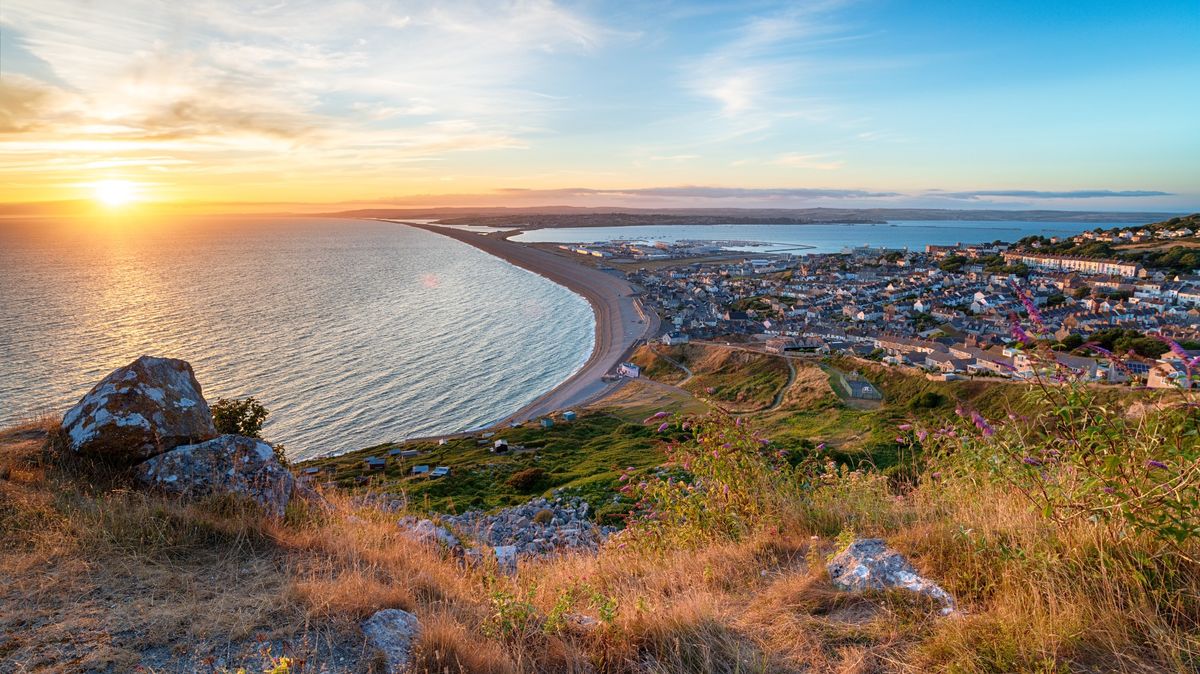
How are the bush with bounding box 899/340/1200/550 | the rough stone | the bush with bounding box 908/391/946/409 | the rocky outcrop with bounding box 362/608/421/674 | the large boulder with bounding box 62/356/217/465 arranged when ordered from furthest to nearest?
the bush with bounding box 908/391/946/409, the rough stone, the large boulder with bounding box 62/356/217/465, the rocky outcrop with bounding box 362/608/421/674, the bush with bounding box 899/340/1200/550

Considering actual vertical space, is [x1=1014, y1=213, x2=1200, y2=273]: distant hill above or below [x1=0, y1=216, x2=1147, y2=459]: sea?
above

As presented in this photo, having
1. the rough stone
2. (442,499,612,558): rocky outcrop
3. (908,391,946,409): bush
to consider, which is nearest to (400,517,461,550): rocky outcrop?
the rough stone

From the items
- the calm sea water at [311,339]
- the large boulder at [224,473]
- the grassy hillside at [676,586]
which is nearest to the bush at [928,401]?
the calm sea water at [311,339]

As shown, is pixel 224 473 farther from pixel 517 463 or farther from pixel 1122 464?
pixel 517 463

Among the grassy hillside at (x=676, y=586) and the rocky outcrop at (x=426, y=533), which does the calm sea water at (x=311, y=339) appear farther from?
the grassy hillside at (x=676, y=586)

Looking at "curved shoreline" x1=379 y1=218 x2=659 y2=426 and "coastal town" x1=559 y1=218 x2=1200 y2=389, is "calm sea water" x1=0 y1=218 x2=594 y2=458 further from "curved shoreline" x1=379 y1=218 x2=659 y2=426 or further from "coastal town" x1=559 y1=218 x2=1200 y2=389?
"coastal town" x1=559 y1=218 x2=1200 y2=389

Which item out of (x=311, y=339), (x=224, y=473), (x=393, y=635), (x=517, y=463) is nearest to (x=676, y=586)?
(x=393, y=635)
